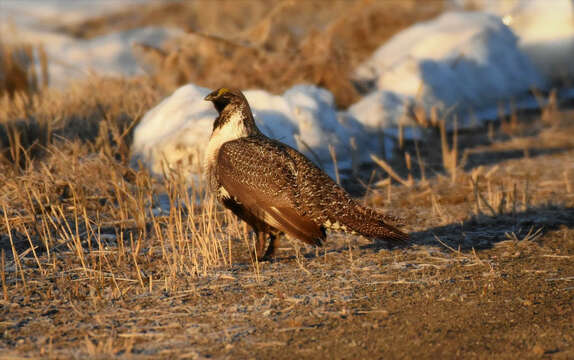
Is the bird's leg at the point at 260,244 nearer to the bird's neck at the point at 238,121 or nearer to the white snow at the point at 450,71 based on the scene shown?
the bird's neck at the point at 238,121

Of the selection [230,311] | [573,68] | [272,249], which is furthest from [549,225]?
[573,68]

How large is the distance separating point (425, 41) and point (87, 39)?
1121cm

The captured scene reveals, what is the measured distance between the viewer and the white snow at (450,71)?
10.1 m

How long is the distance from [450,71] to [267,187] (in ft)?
23.8

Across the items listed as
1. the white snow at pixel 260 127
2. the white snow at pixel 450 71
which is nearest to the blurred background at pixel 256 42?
the white snow at pixel 450 71

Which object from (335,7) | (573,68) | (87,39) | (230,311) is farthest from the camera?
Answer: (87,39)

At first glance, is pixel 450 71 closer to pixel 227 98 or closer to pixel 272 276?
pixel 227 98

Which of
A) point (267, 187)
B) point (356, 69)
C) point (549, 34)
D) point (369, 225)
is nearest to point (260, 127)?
point (267, 187)

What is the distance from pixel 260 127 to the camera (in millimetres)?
7391

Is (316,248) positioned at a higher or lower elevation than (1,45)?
lower

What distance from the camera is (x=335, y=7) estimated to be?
13.6m

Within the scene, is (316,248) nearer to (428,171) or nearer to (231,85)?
(428,171)

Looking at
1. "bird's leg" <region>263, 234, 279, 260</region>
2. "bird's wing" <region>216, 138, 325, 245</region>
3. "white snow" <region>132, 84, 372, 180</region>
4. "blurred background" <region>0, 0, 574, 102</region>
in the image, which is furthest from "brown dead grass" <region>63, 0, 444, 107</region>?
"bird's wing" <region>216, 138, 325, 245</region>

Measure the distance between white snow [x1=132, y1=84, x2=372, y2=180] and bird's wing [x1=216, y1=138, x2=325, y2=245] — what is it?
6.52 ft
